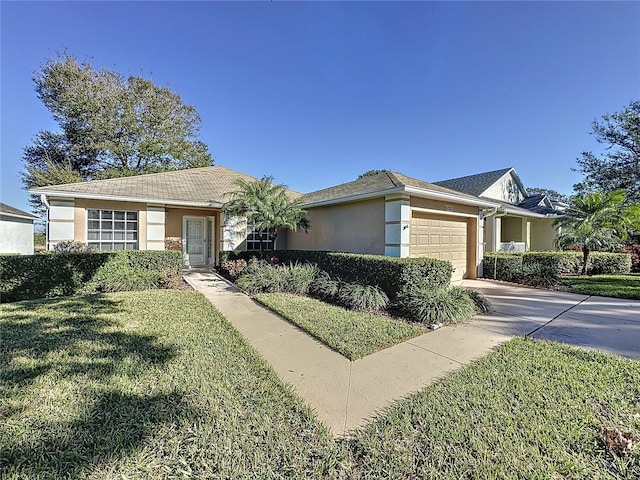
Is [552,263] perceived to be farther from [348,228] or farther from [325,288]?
[325,288]

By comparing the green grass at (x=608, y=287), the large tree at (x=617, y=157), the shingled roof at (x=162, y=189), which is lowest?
the green grass at (x=608, y=287)

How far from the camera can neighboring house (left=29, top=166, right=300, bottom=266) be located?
952 cm

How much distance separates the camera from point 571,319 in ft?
19.5

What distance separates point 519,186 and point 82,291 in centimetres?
2798

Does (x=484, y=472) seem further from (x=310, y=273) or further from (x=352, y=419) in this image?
(x=310, y=273)

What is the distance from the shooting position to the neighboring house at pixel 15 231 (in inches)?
627

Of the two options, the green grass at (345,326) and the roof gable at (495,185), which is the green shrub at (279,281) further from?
the roof gable at (495,185)

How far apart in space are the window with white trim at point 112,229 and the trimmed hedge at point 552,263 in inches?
563

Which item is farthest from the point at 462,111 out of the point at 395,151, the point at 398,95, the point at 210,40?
the point at 210,40

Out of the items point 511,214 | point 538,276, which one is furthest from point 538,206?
point 538,276

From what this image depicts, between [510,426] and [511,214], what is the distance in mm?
15590

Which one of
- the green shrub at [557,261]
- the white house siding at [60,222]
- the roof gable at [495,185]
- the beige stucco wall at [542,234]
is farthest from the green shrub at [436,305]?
the roof gable at [495,185]

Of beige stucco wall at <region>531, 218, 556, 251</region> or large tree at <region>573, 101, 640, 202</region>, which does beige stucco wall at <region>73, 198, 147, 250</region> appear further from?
large tree at <region>573, 101, 640, 202</region>

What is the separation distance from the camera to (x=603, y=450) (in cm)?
231
